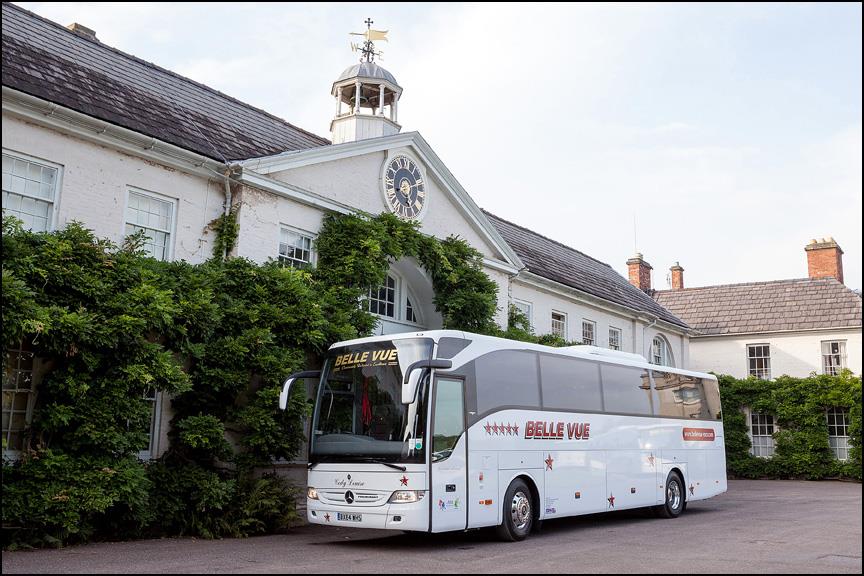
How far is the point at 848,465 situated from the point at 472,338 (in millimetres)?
23252

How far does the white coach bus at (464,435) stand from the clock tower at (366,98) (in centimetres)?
897

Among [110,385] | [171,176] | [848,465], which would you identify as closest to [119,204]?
[171,176]

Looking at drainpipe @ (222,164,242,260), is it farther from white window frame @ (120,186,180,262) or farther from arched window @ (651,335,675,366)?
arched window @ (651,335,675,366)

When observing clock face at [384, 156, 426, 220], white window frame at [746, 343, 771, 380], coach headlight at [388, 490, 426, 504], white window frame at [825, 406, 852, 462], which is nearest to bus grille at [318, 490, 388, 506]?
coach headlight at [388, 490, 426, 504]

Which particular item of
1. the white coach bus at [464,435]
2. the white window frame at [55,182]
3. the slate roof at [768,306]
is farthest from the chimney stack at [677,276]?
the white window frame at [55,182]

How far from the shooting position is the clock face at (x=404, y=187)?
18.8 meters

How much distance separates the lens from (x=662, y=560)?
32.9 ft

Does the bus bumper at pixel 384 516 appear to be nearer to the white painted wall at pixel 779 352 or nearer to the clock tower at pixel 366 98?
the clock tower at pixel 366 98

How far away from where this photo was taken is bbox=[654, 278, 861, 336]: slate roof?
35.3 meters

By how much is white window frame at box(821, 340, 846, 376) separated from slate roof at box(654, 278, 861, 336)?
754 millimetres

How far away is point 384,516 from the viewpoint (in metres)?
11.0

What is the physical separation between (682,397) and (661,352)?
16.2 metres

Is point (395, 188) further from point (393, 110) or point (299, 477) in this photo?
point (299, 477)

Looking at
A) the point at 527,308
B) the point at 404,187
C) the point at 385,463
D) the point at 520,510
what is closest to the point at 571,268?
the point at 527,308
